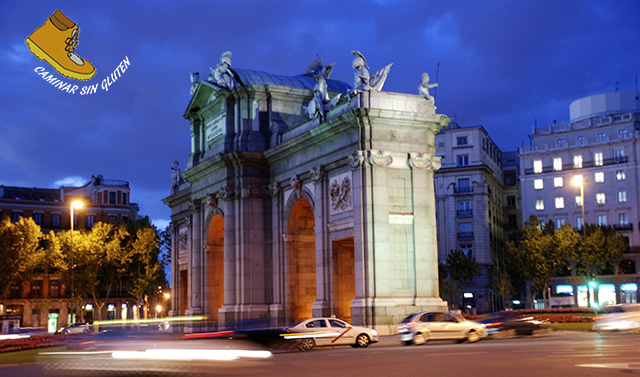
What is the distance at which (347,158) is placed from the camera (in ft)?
145

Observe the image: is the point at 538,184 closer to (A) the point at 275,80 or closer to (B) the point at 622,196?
(B) the point at 622,196

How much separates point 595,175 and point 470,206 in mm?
15882

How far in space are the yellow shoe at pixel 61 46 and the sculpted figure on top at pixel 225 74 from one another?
22253mm

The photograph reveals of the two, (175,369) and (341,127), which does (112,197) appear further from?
(175,369)

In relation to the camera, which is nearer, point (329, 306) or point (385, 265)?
point (385, 265)

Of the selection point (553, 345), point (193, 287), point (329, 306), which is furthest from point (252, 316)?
point (553, 345)

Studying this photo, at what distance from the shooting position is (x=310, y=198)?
163ft

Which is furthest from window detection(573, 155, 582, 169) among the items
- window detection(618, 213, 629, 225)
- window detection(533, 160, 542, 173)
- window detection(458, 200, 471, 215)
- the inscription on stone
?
the inscription on stone

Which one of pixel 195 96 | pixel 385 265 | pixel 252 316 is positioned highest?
pixel 195 96

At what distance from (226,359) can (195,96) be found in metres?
46.9

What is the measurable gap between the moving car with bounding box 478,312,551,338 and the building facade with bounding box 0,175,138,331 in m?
71.9

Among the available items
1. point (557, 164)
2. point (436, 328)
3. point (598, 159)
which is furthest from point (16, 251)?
point (598, 159)

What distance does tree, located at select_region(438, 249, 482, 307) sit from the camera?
92.5 m

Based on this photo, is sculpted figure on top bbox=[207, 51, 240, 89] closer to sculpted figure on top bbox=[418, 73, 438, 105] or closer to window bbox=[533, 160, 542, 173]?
sculpted figure on top bbox=[418, 73, 438, 105]
